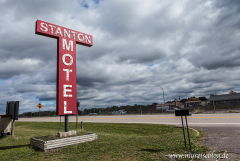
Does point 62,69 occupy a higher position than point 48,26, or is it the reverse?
point 48,26

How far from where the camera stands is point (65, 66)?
8859 mm

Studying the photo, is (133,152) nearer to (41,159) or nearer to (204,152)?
(204,152)

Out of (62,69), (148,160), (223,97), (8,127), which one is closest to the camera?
(148,160)

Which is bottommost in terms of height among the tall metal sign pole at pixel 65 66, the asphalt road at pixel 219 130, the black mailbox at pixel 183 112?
the asphalt road at pixel 219 130

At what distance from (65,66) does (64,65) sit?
0.07 metres

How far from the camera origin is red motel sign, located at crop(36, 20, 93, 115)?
8461 millimetres

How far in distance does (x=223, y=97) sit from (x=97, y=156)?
79058 millimetres

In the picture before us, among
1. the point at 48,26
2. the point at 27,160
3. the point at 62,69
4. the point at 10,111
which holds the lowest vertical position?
the point at 27,160

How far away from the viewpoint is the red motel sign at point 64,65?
8461mm

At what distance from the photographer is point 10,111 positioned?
12.3 meters

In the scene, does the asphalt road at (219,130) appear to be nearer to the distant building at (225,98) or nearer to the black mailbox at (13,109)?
the black mailbox at (13,109)

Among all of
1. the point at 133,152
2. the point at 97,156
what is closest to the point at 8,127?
the point at 97,156

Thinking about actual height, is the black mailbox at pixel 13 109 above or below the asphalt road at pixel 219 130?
above

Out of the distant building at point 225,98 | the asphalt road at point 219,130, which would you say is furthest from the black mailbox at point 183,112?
the distant building at point 225,98
